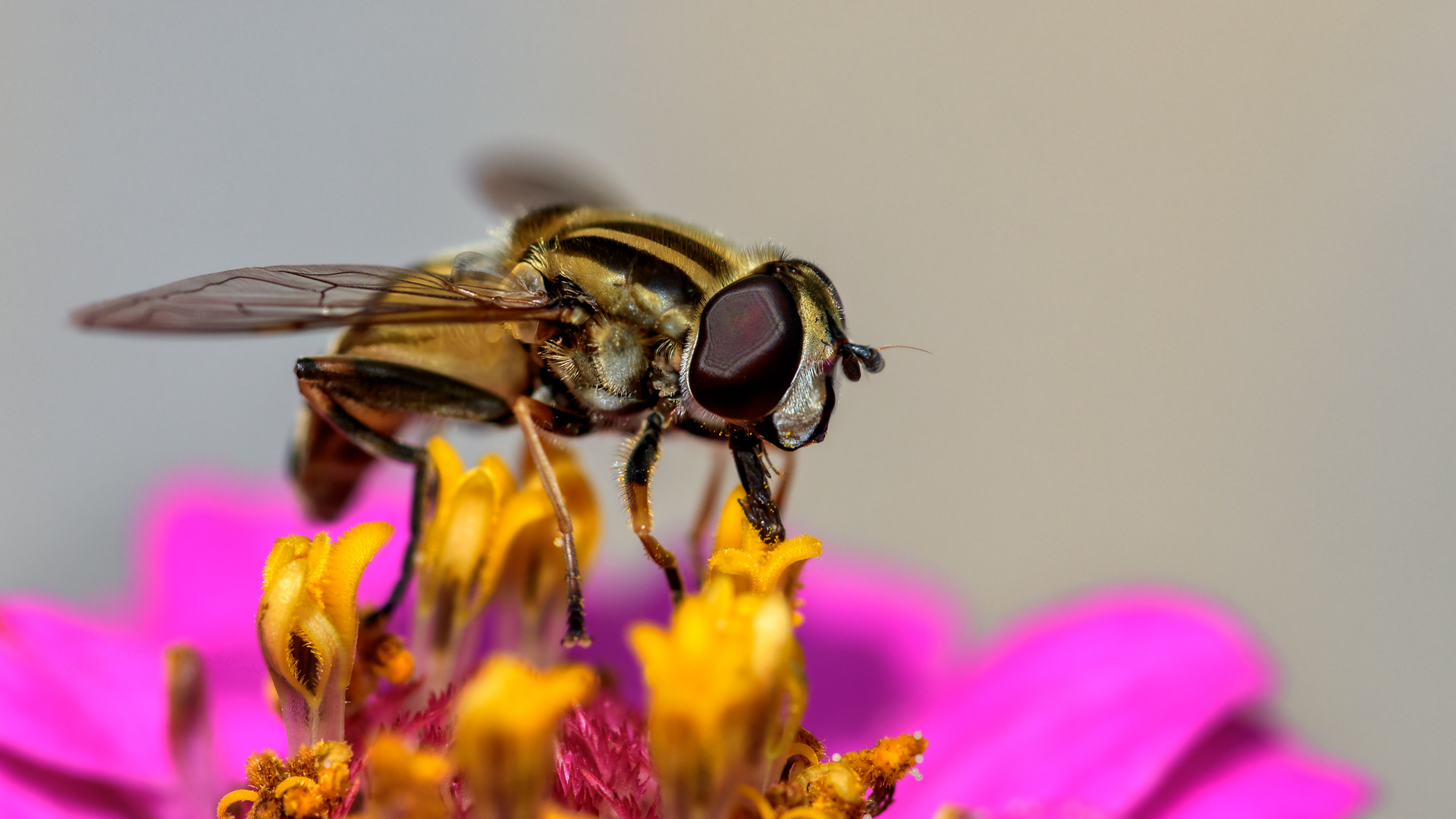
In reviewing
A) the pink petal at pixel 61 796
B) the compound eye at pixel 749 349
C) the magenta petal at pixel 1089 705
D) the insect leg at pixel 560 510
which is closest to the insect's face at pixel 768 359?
the compound eye at pixel 749 349

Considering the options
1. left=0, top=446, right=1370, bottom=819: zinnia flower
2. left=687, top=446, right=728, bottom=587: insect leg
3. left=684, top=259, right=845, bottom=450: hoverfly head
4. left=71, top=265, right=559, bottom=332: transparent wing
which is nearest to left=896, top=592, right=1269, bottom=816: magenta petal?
left=0, top=446, right=1370, bottom=819: zinnia flower

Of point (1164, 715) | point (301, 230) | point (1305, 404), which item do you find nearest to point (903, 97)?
point (1305, 404)

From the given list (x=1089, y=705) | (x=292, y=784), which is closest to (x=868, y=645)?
(x=1089, y=705)

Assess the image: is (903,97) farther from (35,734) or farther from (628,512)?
(35,734)

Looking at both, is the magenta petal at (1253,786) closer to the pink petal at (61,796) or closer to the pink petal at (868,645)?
the pink petal at (868,645)

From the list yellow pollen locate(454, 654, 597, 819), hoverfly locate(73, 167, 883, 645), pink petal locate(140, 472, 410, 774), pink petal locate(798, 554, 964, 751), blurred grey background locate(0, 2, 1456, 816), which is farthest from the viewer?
blurred grey background locate(0, 2, 1456, 816)

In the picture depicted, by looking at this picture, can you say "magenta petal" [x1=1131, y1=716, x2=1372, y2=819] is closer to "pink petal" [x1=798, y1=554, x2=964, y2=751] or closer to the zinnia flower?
the zinnia flower

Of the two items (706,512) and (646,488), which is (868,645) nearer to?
(706,512)
